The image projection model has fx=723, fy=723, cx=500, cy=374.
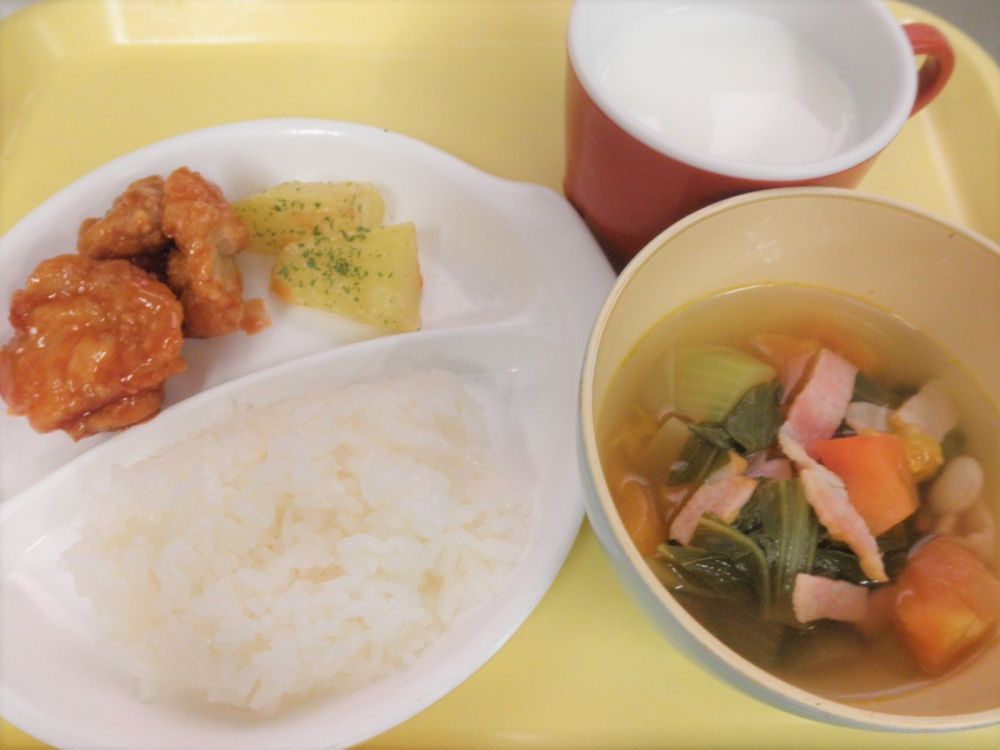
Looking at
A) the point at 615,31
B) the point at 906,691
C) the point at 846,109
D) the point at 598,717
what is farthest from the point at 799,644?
the point at 615,31

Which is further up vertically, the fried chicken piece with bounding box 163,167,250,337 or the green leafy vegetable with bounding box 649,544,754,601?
the fried chicken piece with bounding box 163,167,250,337

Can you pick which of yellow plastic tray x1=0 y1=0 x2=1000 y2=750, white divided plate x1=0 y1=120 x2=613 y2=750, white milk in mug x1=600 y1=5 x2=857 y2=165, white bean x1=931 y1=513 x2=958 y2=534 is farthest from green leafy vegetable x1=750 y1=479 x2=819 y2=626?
yellow plastic tray x1=0 y1=0 x2=1000 y2=750

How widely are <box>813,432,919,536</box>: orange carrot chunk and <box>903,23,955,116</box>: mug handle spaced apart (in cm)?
64

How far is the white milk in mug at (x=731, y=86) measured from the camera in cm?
133

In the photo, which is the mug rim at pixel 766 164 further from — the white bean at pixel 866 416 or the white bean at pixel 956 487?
the white bean at pixel 956 487

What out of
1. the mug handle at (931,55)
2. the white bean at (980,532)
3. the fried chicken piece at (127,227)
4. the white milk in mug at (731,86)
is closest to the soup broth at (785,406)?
the white bean at (980,532)

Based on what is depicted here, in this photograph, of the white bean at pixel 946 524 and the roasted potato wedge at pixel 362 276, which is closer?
the white bean at pixel 946 524

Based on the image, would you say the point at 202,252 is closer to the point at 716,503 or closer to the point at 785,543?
the point at 716,503

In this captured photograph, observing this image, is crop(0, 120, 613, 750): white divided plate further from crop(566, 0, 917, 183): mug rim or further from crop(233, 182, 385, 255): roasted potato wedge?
crop(566, 0, 917, 183): mug rim

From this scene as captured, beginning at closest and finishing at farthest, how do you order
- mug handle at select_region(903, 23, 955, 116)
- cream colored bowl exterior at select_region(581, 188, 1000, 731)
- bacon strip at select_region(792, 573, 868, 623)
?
1. cream colored bowl exterior at select_region(581, 188, 1000, 731)
2. bacon strip at select_region(792, 573, 868, 623)
3. mug handle at select_region(903, 23, 955, 116)

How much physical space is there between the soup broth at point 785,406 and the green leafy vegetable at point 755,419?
94mm

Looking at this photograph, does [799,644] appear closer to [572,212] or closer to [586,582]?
[586,582]

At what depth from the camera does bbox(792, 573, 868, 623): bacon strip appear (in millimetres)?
1004

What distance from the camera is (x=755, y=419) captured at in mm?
1135
